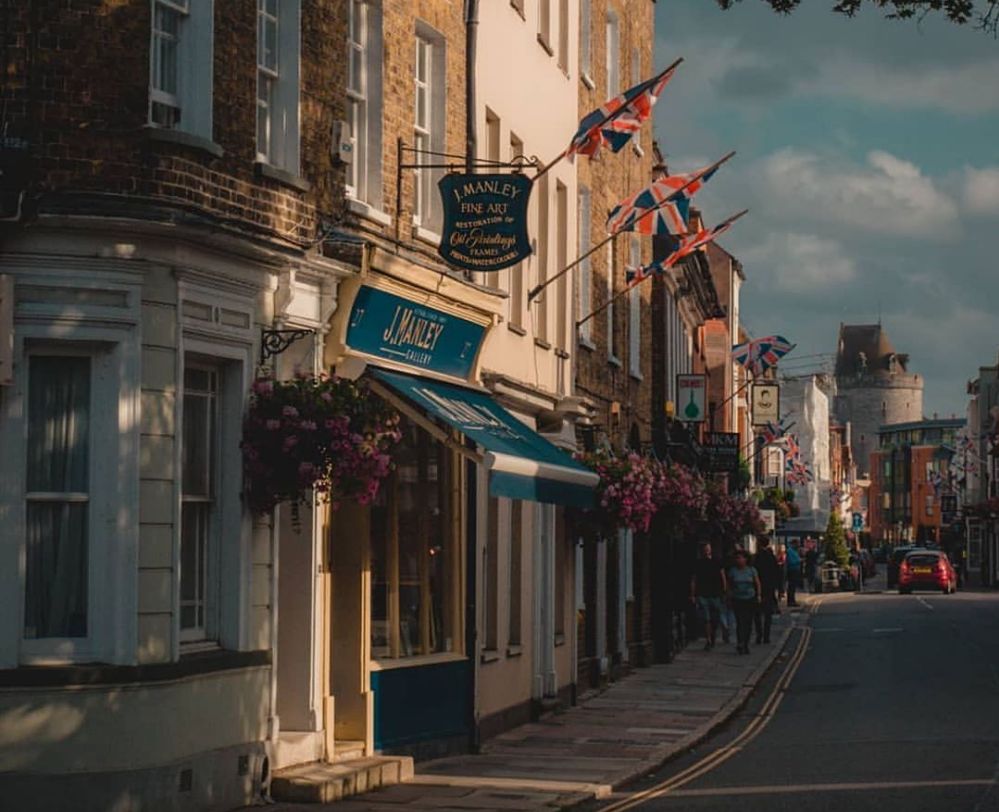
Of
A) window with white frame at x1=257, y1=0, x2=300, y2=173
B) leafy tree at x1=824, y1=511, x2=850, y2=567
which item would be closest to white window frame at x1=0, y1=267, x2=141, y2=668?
window with white frame at x1=257, y1=0, x2=300, y2=173

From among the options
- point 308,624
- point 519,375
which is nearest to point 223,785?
point 308,624

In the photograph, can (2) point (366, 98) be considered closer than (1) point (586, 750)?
Yes

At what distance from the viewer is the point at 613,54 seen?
111 feet

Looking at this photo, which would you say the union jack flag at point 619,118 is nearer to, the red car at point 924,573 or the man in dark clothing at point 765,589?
the man in dark clothing at point 765,589

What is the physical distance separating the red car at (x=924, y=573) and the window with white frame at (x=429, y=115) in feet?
190

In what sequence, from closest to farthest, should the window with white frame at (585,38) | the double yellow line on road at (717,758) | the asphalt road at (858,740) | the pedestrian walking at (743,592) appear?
the asphalt road at (858,740) → the double yellow line on road at (717,758) → the window with white frame at (585,38) → the pedestrian walking at (743,592)

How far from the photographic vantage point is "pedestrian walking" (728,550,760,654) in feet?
125

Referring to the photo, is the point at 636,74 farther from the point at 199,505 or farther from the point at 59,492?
the point at 59,492

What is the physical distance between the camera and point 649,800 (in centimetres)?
1606

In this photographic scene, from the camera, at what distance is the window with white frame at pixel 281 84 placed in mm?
16062

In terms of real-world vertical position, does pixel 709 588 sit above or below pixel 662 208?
below

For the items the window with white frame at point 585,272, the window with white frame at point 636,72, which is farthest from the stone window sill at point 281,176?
the window with white frame at point 636,72

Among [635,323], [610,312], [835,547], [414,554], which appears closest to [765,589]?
[635,323]

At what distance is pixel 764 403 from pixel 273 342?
57.2 m
